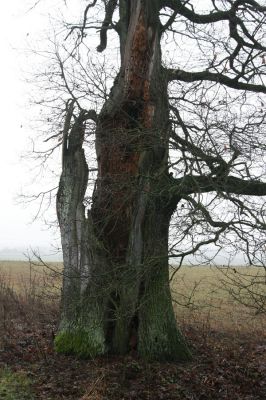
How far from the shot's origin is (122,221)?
34.2 feet

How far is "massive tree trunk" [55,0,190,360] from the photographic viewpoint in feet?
31.7

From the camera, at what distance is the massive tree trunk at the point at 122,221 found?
380 inches

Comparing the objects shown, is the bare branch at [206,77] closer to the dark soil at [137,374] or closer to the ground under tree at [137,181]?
the ground under tree at [137,181]

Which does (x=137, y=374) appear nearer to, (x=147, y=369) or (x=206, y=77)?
(x=147, y=369)

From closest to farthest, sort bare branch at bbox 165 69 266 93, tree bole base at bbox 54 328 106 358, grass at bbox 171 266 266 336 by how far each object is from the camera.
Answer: grass at bbox 171 266 266 336, tree bole base at bbox 54 328 106 358, bare branch at bbox 165 69 266 93

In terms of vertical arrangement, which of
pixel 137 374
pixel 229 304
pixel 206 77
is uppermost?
pixel 206 77

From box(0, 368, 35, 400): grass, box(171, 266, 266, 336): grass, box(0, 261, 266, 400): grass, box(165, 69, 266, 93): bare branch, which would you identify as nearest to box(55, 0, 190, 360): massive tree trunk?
box(0, 261, 266, 400): grass

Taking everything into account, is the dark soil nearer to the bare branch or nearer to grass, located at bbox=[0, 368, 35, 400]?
grass, located at bbox=[0, 368, 35, 400]

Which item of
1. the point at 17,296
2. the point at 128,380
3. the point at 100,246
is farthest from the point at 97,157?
the point at 17,296

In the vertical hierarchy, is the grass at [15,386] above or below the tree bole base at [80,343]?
below

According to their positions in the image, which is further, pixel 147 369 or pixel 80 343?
pixel 80 343

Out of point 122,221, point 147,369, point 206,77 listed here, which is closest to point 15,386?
point 147,369

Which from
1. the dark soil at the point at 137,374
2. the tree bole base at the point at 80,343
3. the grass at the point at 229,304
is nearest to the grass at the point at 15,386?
the dark soil at the point at 137,374

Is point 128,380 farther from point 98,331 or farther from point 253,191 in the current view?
point 253,191
